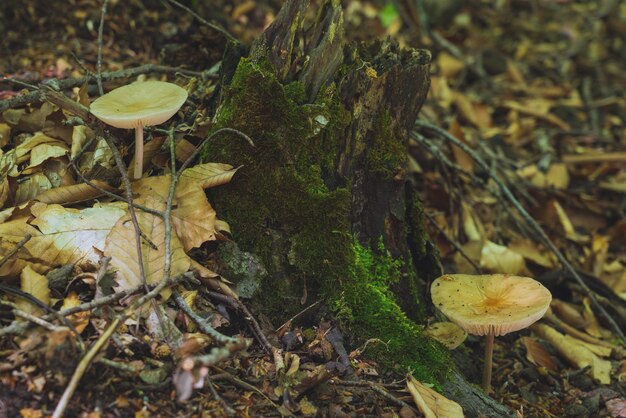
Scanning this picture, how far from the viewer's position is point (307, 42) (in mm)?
2787

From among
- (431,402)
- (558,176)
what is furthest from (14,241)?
(558,176)

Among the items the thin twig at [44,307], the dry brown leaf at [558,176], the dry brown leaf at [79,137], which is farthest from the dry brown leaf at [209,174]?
the dry brown leaf at [558,176]

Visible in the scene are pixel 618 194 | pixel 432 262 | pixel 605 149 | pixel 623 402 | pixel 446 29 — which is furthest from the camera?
pixel 446 29

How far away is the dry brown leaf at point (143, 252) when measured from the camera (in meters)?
2.35

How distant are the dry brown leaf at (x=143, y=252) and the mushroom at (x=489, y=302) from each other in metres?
1.14

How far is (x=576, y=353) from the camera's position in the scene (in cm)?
341

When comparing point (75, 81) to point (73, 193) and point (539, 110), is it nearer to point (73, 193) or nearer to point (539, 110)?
point (73, 193)

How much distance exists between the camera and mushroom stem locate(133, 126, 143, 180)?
261 centimetres

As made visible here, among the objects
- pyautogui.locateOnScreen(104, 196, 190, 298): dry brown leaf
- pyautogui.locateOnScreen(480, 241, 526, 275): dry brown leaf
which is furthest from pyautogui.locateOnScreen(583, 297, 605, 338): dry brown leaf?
pyautogui.locateOnScreen(104, 196, 190, 298): dry brown leaf

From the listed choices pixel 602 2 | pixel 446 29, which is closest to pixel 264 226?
pixel 446 29

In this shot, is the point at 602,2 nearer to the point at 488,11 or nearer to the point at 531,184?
the point at 488,11

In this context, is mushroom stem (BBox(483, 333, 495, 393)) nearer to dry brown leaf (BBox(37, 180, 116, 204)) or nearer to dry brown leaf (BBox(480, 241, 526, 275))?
dry brown leaf (BBox(480, 241, 526, 275))

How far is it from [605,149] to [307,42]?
13.6 ft

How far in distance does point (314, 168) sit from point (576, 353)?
75.8 inches
